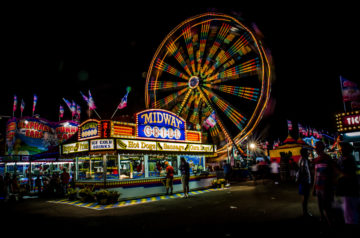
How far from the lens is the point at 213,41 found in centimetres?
2080

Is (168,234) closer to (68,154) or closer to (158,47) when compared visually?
(68,154)

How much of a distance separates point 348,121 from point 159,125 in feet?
34.7

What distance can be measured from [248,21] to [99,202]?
14.1m

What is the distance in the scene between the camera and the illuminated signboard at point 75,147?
1411 centimetres

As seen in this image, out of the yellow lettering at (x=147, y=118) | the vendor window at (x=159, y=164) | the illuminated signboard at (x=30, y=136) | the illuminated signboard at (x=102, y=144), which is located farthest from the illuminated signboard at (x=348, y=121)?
the illuminated signboard at (x=30, y=136)

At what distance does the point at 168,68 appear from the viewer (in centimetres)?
2259

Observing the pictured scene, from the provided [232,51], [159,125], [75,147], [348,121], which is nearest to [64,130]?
[75,147]

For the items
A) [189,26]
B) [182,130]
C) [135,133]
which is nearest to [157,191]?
[135,133]

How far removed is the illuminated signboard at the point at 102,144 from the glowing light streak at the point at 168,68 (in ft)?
35.9

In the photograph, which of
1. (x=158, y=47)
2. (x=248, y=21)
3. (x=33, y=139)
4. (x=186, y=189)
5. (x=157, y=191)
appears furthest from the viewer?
(x=33, y=139)

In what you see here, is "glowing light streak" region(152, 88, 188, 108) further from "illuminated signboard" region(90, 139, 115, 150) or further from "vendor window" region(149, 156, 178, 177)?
"illuminated signboard" region(90, 139, 115, 150)

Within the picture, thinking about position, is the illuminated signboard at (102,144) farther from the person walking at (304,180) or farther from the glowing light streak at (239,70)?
the glowing light streak at (239,70)

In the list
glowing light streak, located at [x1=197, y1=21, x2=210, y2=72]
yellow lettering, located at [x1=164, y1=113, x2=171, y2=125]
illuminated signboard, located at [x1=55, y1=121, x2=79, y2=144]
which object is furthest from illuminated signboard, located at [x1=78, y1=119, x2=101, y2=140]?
illuminated signboard, located at [x1=55, y1=121, x2=79, y2=144]

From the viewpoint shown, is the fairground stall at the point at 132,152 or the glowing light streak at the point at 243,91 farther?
the glowing light streak at the point at 243,91
